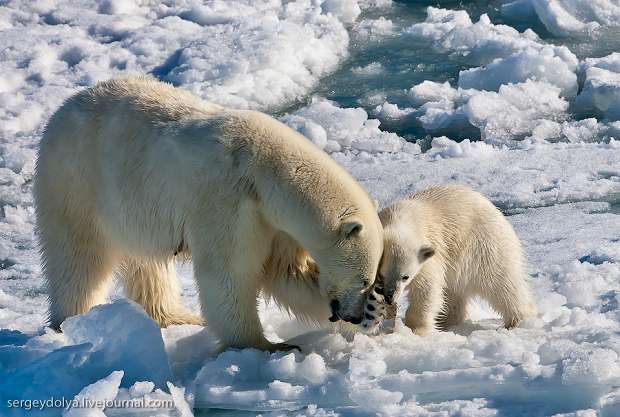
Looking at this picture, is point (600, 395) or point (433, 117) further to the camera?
point (433, 117)

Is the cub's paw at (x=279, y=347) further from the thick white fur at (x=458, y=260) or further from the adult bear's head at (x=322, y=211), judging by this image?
the thick white fur at (x=458, y=260)

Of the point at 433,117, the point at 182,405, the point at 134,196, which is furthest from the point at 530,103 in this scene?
the point at 182,405

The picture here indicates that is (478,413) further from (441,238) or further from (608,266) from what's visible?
(608,266)

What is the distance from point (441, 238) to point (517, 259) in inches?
15.8

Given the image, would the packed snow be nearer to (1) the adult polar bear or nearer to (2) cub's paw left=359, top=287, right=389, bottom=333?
(2) cub's paw left=359, top=287, right=389, bottom=333

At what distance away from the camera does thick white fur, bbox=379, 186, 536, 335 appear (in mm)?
4789

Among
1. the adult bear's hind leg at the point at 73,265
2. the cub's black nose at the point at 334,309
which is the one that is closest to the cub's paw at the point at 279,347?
the cub's black nose at the point at 334,309

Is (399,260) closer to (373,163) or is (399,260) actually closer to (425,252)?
(425,252)

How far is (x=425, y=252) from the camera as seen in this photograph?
180 inches

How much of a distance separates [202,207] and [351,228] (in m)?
0.67

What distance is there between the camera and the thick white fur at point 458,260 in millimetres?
4789

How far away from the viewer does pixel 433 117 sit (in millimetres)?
8438

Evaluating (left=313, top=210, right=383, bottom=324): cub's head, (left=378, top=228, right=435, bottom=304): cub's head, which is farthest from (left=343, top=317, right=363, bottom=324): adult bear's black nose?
(left=378, top=228, right=435, bottom=304): cub's head

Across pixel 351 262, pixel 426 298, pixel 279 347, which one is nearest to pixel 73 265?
pixel 279 347
